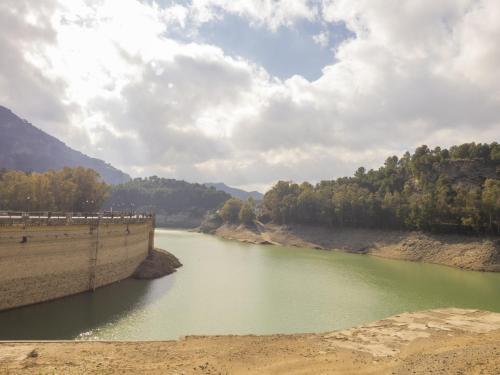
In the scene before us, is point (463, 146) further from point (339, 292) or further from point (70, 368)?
point (70, 368)

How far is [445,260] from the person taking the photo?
80750mm

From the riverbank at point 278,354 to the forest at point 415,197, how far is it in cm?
6745

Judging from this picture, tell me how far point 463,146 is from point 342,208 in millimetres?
39524

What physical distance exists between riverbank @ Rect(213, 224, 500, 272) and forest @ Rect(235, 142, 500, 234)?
3574mm

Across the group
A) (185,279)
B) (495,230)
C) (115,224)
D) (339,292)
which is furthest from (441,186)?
(115,224)

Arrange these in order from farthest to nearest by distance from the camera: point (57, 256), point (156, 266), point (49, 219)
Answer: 1. point (156, 266)
2. point (57, 256)
3. point (49, 219)

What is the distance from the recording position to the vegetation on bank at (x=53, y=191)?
222 ft

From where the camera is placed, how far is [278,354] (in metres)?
21.7

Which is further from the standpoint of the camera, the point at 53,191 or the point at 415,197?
the point at 415,197

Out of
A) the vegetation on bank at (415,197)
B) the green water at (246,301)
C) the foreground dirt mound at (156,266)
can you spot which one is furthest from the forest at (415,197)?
the foreground dirt mound at (156,266)

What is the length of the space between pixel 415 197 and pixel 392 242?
16.8 meters

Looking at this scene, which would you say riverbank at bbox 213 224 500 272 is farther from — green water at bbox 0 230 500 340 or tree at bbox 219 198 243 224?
tree at bbox 219 198 243 224

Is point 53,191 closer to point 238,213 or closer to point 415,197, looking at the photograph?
point 238,213

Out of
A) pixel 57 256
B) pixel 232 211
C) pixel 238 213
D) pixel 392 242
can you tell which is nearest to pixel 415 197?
pixel 392 242
